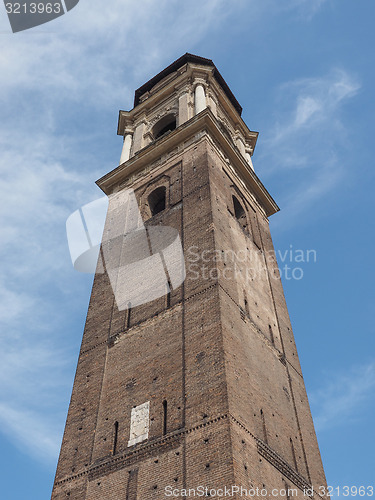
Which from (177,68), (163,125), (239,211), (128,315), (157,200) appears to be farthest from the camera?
(177,68)

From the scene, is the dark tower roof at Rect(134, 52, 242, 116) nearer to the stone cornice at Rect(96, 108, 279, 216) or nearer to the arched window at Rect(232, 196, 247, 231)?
the stone cornice at Rect(96, 108, 279, 216)

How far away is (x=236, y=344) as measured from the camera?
49.3 feet

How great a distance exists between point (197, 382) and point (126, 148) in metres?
16.8

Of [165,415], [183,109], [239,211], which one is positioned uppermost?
[183,109]

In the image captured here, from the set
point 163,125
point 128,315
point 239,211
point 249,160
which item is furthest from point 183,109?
point 128,315

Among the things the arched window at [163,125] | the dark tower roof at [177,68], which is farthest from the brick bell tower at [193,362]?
the dark tower roof at [177,68]

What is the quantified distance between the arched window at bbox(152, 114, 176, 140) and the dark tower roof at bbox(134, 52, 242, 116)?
3.86 meters

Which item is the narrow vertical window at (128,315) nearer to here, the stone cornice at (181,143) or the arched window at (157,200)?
the arched window at (157,200)

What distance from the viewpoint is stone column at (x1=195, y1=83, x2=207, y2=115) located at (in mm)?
26125

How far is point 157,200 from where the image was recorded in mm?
23875

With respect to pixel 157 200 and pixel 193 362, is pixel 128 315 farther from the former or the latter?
pixel 157 200

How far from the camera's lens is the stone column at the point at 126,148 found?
A: 27141 millimetres

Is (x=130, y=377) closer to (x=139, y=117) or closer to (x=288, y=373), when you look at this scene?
(x=288, y=373)

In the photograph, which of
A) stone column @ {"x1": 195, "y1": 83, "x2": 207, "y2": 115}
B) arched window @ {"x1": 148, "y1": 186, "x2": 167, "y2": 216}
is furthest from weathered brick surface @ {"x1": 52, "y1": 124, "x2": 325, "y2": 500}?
stone column @ {"x1": 195, "y1": 83, "x2": 207, "y2": 115}
